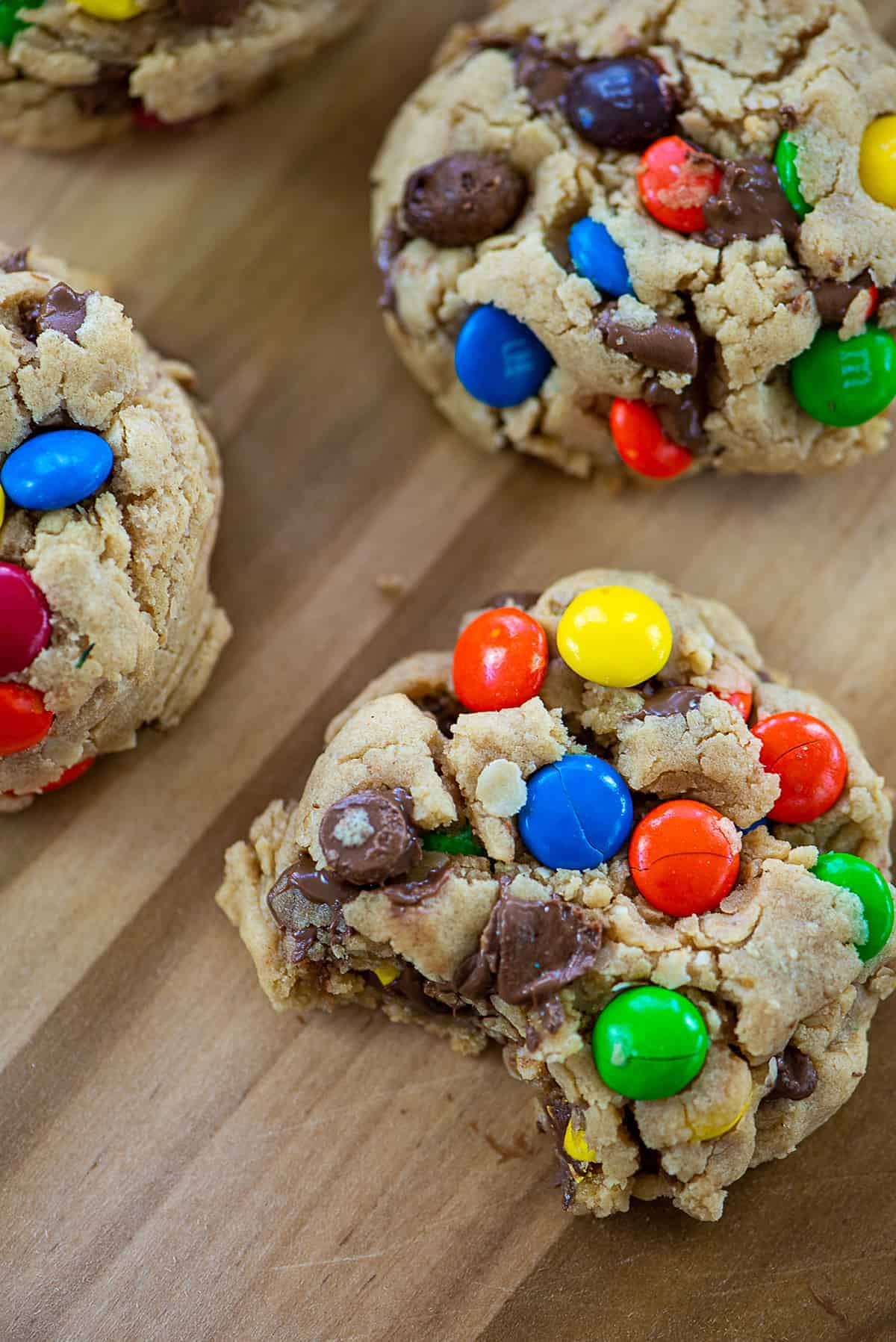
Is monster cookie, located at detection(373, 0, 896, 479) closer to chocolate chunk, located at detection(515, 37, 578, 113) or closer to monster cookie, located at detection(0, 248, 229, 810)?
chocolate chunk, located at detection(515, 37, 578, 113)

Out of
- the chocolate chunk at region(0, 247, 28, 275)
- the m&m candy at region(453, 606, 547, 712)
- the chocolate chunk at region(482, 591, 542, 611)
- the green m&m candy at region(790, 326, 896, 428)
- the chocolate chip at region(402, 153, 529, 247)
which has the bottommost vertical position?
the chocolate chunk at region(482, 591, 542, 611)

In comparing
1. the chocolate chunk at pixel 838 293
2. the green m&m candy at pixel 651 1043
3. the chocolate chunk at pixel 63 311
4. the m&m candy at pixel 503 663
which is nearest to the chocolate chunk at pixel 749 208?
the chocolate chunk at pixel 838 293

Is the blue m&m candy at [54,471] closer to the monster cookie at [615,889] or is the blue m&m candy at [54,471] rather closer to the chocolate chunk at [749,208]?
the monster cookie at [615,889]

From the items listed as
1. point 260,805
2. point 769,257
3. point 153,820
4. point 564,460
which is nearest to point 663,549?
point 564,460

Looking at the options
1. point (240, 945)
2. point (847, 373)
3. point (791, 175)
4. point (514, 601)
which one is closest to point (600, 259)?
point (791, 175)

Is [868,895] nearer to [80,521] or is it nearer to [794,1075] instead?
[794,1075]

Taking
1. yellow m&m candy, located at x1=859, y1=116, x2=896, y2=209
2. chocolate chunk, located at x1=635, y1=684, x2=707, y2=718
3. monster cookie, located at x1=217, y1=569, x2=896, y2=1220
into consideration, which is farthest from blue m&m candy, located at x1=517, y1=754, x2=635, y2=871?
yellow m&m candy, located at x1=859, y1=116, x2=896, y2=209

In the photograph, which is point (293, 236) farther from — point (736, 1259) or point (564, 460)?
point (736, 1259)
